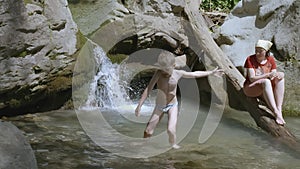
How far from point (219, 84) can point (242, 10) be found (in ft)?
7.30

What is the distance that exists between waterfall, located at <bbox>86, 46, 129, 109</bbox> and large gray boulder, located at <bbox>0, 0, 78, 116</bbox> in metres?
0.53

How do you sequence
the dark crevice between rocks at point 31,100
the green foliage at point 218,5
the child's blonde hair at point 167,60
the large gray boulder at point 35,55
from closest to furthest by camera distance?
the child's blonde hair at point 167,60 → the large gray boulder at point 35,55 → the dark crevice between rocks at point 31,100 → the green foliage at point 218,5

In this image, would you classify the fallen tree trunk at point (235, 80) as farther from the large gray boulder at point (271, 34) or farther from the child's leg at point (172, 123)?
the child's leg at point (172, 123)

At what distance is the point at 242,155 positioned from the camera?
211 inches

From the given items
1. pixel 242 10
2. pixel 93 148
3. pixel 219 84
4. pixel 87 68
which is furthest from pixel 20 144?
pixel 242 10

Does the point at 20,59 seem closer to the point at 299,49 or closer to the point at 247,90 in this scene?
the point at 247,90

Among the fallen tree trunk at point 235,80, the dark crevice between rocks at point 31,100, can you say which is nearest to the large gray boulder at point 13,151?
the dark crevice between rocks at point 31,100

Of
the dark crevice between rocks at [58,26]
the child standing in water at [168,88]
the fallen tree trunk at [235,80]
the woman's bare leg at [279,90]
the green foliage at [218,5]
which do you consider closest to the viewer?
the child standing in water at [168,88]

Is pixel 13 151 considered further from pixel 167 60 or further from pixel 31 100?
pixel 31 100

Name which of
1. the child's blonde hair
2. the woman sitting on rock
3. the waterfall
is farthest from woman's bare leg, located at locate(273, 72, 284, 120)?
the waterfall

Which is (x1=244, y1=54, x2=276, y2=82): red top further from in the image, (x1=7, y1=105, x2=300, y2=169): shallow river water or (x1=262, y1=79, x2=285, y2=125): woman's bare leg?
(x1=7, y1=105, x2=300, y2=169): shallow river water

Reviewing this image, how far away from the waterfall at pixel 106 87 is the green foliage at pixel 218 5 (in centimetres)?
605

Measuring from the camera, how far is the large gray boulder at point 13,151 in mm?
3381

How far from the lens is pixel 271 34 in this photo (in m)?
8.48
